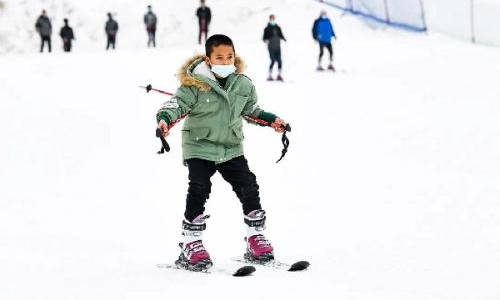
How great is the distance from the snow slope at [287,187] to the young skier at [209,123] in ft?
1.08

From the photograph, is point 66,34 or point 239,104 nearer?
point 239,104

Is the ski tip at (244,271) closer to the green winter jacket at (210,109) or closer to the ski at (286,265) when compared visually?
the ski at (286,265)

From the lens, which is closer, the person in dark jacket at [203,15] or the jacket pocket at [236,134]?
the jacket pocket at [236,134]

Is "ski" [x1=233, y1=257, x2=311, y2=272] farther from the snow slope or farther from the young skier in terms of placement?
the young skier

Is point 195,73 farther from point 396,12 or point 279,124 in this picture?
point 396,12

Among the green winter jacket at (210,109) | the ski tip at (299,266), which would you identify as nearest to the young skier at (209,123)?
the green winter jacket at (210,109)

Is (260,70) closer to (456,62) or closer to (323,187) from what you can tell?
(456,62)

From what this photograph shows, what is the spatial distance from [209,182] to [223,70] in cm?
62

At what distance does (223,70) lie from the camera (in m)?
5.38

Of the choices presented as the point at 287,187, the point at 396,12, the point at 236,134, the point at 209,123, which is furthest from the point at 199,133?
the point at 396,12

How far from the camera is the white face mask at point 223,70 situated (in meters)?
5.38

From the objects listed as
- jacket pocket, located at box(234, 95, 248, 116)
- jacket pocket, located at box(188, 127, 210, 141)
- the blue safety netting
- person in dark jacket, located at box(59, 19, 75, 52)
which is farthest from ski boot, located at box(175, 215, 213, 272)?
person in dark jacket, located at box(59, 19, 75, 52)

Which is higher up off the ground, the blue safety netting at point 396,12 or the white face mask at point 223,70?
the blue safety netting at point 396,12

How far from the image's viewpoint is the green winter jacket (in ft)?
17.5
